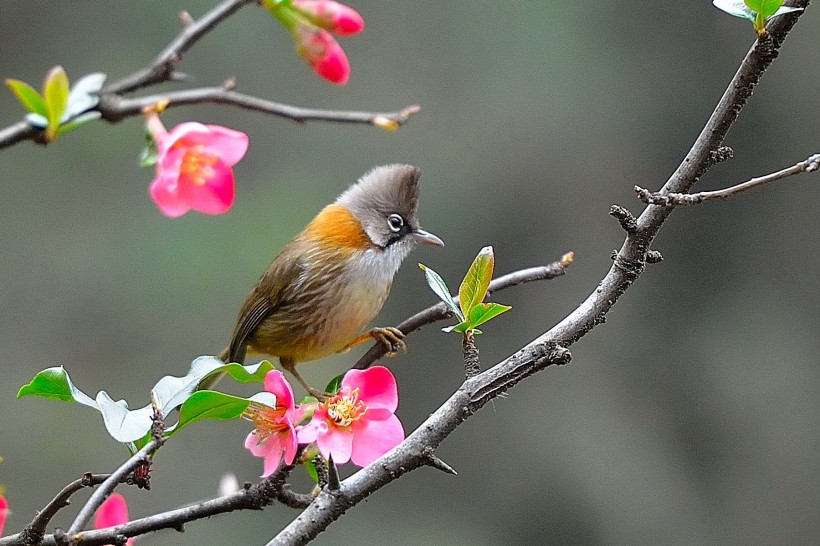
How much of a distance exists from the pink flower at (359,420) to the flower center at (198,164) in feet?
0.96

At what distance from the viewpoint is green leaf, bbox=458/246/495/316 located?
761 mm

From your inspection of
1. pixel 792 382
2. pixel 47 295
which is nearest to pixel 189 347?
pixel 47 295

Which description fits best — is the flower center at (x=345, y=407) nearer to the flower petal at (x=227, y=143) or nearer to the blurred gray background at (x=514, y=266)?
the flower petal at (x=227, y=143)

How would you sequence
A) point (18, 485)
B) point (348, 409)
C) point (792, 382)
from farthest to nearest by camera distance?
point (792, 382), point (18, 485), point (348, 409)

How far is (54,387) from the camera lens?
0.71 m

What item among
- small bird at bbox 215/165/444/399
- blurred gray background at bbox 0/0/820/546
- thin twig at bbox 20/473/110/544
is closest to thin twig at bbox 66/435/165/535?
thin twig at bbox 20/473/110/544

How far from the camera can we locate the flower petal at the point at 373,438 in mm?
810

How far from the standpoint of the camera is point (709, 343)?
336 centimetres

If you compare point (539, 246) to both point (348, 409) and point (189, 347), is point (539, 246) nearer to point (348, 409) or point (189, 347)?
point (189, 347)

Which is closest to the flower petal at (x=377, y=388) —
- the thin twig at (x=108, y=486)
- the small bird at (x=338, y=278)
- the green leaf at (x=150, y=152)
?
the thin twig at (x=108, y=486)

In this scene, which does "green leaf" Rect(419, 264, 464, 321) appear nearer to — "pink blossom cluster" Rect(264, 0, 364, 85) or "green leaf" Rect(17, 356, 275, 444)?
"green leaf" Rect(17, 356, 275, 444)

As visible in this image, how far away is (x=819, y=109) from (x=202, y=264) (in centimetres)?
222

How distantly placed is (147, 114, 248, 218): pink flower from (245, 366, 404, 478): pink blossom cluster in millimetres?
264

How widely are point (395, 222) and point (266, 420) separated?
934mm
